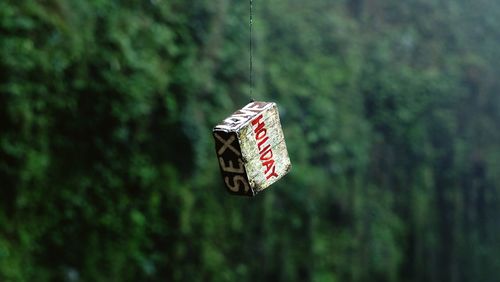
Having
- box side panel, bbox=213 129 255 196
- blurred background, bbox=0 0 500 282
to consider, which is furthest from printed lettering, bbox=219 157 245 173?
blurred background, bbox=0 0 500 282

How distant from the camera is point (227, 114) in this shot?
8.30m

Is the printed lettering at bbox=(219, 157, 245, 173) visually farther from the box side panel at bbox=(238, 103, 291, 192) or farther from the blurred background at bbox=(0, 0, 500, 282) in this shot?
the blurred background at bbox=(0, 0, 500, 282)

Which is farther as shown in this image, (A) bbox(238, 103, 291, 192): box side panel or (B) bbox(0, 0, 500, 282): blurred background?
(B) bbox(0, 0, 500, 282): blurred background

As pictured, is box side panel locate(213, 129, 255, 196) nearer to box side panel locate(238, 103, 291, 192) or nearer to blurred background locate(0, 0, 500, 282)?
box side panel locate(238, 103, 291, 192)

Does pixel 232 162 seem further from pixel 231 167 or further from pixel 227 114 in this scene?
pixel 227 114

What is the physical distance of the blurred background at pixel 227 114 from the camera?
6410 mm

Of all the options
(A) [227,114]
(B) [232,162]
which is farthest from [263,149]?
(A) [227,114]

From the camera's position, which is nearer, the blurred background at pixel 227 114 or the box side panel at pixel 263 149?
the box side panel at pixel 263 149

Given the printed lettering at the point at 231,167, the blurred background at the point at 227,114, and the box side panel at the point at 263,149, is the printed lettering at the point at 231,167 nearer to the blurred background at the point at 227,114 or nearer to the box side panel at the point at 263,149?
the box side panel at the point at 263,149

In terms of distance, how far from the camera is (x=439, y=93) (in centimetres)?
1174

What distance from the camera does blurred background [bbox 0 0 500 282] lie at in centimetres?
641

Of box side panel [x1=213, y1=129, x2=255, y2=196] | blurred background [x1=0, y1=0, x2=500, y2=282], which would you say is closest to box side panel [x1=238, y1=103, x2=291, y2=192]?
box side panel [x1=213, y1=129, x2=255, y2=196]

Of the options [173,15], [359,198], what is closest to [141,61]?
[173,15]

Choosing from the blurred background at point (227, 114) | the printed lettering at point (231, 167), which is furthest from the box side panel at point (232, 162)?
the blurred background at point (227, 114)
